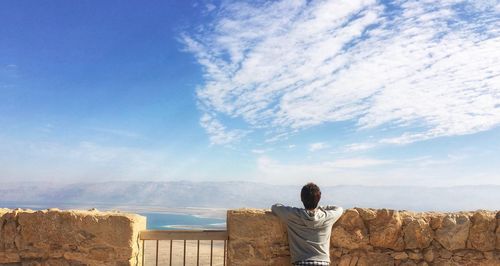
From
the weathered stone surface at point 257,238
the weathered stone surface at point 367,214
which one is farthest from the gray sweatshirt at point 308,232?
the weathered stone surface at point 367,214

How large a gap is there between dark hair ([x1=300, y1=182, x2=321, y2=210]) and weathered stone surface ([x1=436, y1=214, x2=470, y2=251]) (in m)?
1.45

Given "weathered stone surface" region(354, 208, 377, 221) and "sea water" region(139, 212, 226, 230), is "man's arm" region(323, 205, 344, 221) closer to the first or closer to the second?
"weathered stone surface" region(354, 208, 377, 221)

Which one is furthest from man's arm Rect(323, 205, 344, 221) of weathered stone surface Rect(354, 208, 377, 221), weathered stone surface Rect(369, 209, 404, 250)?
weathered stone surface Rect(369, 209, 404, 250)

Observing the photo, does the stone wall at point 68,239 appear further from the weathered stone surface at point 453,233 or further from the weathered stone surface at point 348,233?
the weathered stone surface at point 453,233

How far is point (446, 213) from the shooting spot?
468 centimetres

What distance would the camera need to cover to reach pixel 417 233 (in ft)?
14.9

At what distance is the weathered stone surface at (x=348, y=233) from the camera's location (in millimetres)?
4523

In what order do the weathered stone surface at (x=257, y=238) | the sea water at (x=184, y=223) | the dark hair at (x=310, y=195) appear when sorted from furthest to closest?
the sea water at (x=184, y=223) → the weathered stone surface at (x=257, y=238) → the dark hair at (x=310, y=195)

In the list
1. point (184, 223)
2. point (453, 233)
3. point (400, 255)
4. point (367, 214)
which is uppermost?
point (367, 214)

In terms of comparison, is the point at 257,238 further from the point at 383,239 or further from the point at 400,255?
the point at 400,255

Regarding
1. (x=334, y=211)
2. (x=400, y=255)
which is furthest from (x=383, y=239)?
(x=334, y=211)

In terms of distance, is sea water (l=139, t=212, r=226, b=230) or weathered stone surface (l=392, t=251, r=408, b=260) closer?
weathered stone surface (l=392, t=251, r=408, b=260)

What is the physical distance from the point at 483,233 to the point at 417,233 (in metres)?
0.67

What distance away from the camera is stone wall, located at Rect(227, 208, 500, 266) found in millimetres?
4520
